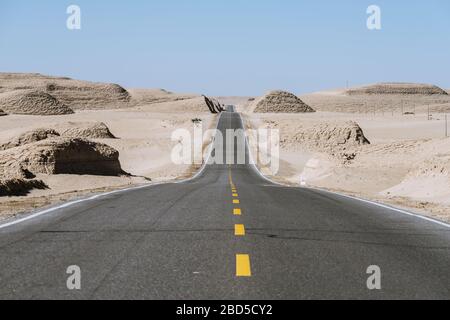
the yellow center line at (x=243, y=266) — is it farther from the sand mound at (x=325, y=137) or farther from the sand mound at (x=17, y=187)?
the sand mound at (x=325, y=137)

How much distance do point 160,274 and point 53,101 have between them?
17384 cm

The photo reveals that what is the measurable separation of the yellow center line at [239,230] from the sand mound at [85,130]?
68111 mm

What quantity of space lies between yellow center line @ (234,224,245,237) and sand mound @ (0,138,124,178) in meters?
22.1

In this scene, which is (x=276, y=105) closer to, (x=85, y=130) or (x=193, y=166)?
(x=85, y=130)

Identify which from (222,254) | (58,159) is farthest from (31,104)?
(222,254)

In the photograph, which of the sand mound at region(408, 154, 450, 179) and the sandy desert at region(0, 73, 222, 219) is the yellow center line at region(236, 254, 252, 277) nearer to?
the sandy desert at region(0, 73, 222, 219)

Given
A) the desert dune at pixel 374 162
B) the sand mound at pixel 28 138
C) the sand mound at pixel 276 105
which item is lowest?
the desert dune at pixel 374 162

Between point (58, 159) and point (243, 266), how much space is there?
1186 inches

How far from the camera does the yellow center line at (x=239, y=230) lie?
415 inches

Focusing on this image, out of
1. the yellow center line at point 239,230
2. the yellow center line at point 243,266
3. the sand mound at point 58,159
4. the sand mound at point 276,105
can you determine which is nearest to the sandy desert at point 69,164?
the sand mound at point 58,159

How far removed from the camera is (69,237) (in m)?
10.1

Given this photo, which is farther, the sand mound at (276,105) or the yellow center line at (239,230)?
the sand mound at (276,105)

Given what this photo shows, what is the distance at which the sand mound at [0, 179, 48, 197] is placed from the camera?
78.9 ft
